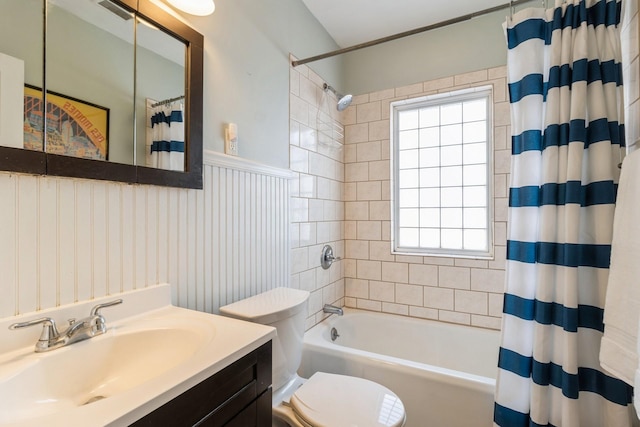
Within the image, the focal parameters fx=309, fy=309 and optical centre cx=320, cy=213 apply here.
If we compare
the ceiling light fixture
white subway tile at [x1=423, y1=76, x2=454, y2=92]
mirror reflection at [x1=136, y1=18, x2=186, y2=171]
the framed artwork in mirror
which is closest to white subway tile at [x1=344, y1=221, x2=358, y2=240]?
white subway tile at [x1=423, y1=76, x2=454, y2=92]

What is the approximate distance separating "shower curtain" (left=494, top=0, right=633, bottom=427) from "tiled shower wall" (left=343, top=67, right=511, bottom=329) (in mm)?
933

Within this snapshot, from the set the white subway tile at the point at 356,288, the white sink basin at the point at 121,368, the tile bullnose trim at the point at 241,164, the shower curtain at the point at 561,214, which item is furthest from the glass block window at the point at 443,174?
the white sink basin at the point at 121,368

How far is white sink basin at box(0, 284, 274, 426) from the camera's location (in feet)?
1.99

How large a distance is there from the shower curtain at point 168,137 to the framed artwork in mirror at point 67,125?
161mm

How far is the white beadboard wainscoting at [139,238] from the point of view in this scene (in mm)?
846

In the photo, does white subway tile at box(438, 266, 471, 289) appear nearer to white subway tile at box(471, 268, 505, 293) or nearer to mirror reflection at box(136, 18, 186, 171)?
white subway tile at box(471, 268, 505, 293)

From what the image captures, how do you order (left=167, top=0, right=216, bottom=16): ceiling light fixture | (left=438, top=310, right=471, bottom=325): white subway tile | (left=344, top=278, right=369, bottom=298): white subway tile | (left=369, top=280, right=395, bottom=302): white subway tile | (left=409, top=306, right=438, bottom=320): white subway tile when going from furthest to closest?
(left=344, top=278, right=369, bottom=298): white subway tile → (left=369, top=280, right=395, bottom=302): white subway tile → (left=409, top=306, right=438, bottom=320): white subway tile → (left=438, top=310, right=471, bottom=325): white subway tile → (left=167, top=0, right=216, bottom=16): ceiling light fixture

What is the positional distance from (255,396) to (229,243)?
0.74 meters

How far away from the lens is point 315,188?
7.47 ft

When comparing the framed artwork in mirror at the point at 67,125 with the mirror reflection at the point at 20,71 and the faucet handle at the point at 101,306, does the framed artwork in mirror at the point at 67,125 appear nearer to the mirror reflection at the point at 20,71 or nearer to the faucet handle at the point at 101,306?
the mirror reflection at the point at 20,71

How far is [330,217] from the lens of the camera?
2.48 m

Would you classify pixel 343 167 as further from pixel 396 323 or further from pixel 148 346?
pixel 148 346

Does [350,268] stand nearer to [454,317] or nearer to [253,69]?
[454,317]

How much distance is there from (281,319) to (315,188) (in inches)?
45.4
